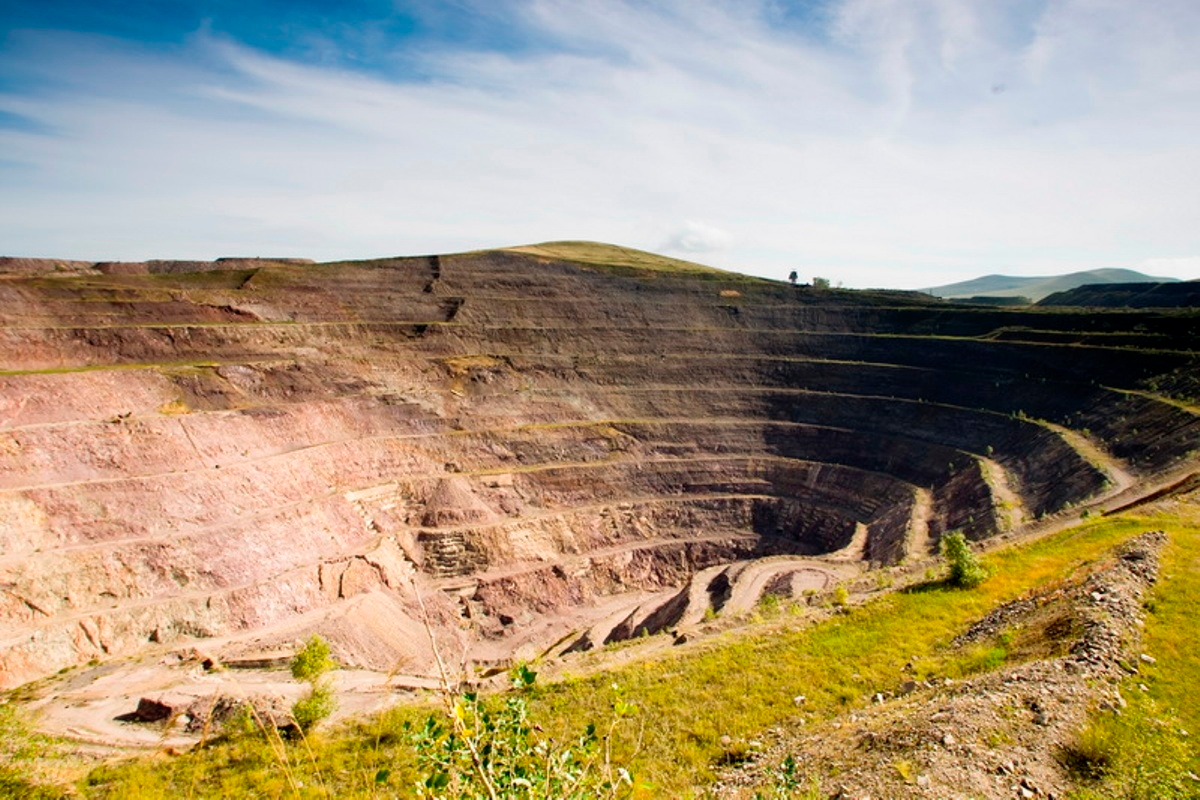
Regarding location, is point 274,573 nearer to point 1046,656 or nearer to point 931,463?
point 1046,656

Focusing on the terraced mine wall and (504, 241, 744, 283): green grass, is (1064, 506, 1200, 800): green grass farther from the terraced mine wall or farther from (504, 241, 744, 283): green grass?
(504, 241, 744, 283): green grass

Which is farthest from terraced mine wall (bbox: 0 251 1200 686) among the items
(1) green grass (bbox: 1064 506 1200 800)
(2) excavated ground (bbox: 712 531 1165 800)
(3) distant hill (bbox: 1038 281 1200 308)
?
(3) distant hill (bbox: 1038 281 1200 308)

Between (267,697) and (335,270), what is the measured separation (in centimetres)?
6017

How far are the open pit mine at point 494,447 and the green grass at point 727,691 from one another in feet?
24.0

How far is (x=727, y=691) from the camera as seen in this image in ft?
56.0

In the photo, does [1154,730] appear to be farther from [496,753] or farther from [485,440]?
[485,440]

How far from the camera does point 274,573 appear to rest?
3588 cm

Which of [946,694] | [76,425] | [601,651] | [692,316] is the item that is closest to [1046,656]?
[946,694]

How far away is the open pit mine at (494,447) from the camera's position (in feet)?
109

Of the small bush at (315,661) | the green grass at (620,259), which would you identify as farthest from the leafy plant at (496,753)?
the green grass at (620,259)

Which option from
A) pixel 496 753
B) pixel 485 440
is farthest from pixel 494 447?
pixel 496 753

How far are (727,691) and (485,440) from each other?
3798cm

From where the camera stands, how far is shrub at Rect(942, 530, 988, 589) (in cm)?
2222

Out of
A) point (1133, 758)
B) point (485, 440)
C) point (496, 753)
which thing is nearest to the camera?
point (496, 753)
